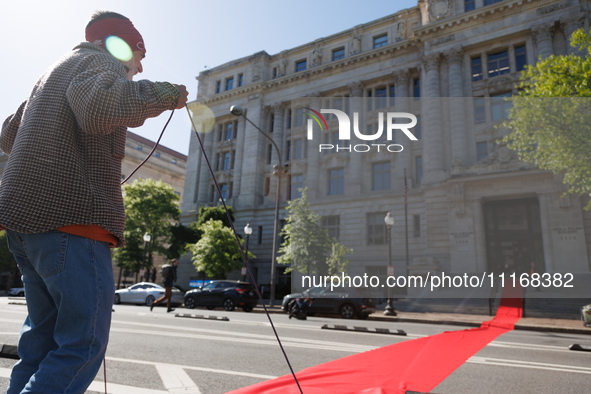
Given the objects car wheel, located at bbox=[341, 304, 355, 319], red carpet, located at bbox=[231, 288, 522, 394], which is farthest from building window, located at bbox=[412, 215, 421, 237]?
red carpet, located at bbox=[231, 288, 522, 394]

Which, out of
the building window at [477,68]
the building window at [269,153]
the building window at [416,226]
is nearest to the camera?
the building window at [416,226]

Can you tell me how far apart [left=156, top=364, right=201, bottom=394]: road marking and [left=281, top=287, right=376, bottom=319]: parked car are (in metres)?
12.4

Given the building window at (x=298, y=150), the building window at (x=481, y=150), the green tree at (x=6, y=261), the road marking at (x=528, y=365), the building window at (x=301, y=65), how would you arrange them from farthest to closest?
the building window at (x=301, y=65), the green tree at (x=6, y=261), the building window at (x=298, y=150), the building window at (x=481, y=150), the road marking at (x=528, y=365)

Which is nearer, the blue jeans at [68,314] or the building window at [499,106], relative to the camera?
the blue jeans at [68,314]

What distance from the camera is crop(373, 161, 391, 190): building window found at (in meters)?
34.2

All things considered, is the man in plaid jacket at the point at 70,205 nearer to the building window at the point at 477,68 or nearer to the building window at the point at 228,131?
the building window at the point at 477,68

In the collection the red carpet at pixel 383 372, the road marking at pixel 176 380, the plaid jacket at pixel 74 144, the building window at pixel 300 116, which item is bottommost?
the road marking at pixel 176 380

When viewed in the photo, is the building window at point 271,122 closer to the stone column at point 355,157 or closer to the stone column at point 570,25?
the stone column at point 355,157

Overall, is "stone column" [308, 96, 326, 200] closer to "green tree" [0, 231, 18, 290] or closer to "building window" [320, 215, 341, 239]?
"building window" [320, 215, 341, 239]

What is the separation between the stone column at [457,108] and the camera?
2931cm

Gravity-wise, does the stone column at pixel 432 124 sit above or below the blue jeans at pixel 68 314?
above

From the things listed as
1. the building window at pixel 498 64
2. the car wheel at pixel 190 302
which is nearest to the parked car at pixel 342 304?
the car wheel at pixel 190 302

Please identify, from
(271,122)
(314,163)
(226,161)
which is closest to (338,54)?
(271,122)

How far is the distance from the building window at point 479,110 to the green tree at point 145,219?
28428 millimetres
